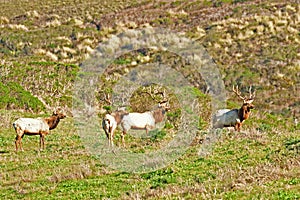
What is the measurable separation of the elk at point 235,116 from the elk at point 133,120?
2167 millimetres

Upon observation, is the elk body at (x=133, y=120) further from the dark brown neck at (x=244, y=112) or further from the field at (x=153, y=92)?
the dark brown neck at (x=244, y=112)

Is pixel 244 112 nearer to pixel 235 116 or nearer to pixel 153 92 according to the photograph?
pixel 235 116

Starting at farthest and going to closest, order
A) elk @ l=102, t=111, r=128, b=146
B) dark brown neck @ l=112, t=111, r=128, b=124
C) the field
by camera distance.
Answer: dark brown neck @ l=112, t=111, r=128, b=124 < elk @ l=102, t=111, r=128, b=146 < the field

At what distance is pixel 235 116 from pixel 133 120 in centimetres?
438

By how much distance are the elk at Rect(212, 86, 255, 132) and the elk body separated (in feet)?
7.32

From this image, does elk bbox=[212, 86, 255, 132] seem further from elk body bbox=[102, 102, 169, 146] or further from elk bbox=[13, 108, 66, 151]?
elk bbox=[13, 108, 66, 151]

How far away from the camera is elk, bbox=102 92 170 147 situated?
18.6 metres

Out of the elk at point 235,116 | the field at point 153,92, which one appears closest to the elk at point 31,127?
the field at point 153,92

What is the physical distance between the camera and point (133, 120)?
63.7ft

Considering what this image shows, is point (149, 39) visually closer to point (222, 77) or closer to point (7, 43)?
point (222, 77)

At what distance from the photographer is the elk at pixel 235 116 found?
21156 mm

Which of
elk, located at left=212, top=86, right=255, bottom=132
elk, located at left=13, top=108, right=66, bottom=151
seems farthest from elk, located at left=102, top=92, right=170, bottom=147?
elk, located at left=212, top=86, right=255, bottom=132

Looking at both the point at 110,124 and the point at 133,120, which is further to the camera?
the point at 133,120

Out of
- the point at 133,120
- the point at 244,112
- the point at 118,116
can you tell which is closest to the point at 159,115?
the point at 133,120
